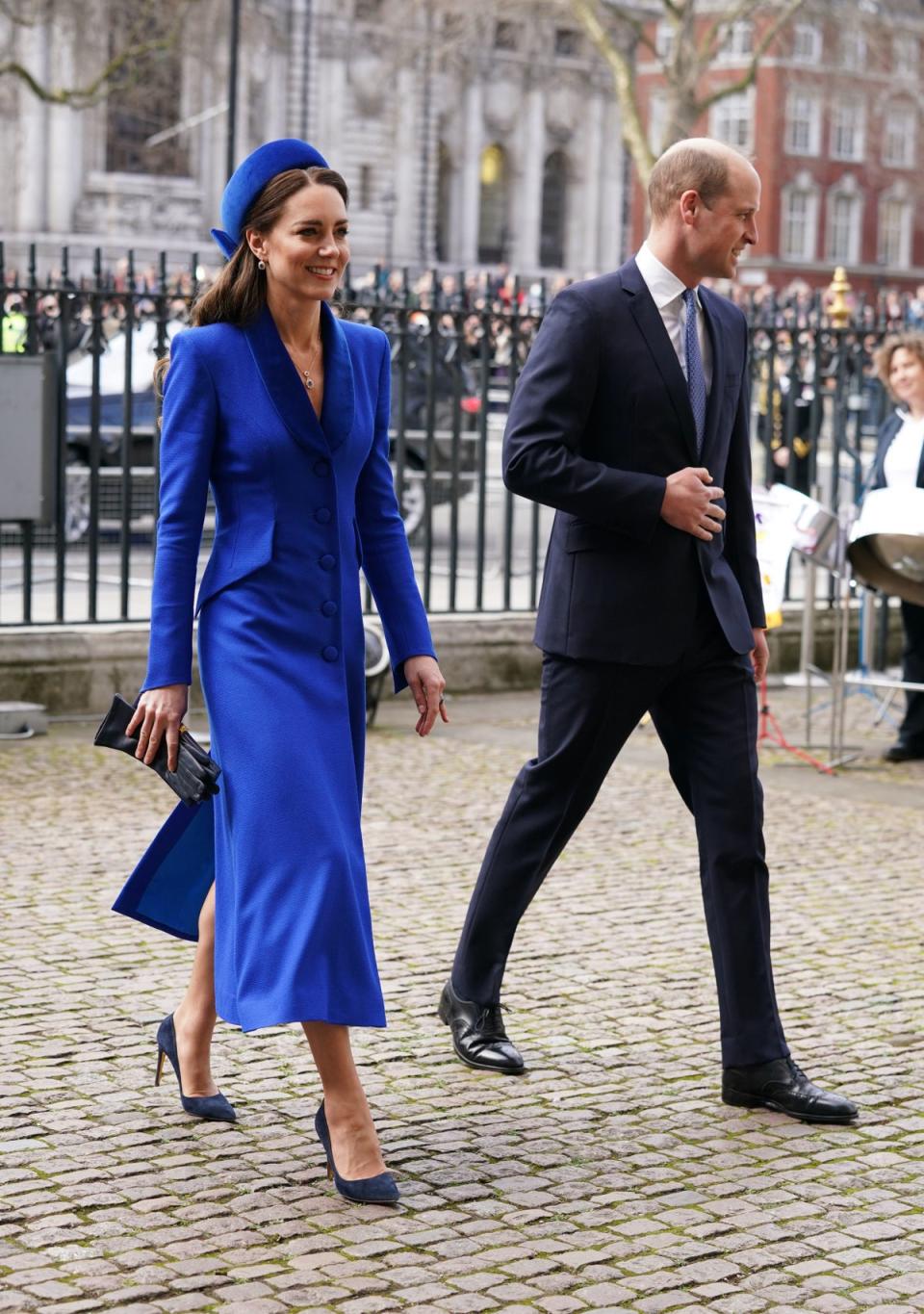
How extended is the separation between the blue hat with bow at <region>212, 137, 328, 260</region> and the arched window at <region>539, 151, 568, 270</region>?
257 feet

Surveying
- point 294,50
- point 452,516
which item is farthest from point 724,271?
point 294,50

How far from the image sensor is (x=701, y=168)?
454cm

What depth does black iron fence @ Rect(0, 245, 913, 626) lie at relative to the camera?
981 cm

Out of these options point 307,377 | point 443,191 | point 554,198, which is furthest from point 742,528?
point 554,198

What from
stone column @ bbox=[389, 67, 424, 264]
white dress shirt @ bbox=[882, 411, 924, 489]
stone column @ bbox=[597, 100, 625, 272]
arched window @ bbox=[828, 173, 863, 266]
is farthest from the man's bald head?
stone column @ bbox=[597, 100, 625, 272]

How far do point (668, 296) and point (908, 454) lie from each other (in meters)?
5.41

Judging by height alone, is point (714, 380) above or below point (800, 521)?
above

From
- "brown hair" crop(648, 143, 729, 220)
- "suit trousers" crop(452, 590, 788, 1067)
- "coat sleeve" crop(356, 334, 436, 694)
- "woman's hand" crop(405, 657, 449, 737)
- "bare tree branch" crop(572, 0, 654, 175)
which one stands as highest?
"bare tree branch" crop(572, 0, 654, 175)

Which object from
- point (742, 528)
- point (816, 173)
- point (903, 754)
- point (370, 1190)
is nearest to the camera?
point (370, 1190)

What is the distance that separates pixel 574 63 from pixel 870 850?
71.1 m

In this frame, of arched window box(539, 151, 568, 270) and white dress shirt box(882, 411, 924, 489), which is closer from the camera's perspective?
white dress shirt box(882, 411, 924, 489)

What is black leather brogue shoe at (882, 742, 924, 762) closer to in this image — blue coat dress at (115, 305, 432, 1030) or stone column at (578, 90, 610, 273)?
blue coat dress at (115, 305, 432, 1030)

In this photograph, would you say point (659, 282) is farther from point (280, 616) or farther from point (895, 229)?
point (895, 229)

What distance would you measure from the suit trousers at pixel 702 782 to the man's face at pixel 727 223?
683 millimetres
